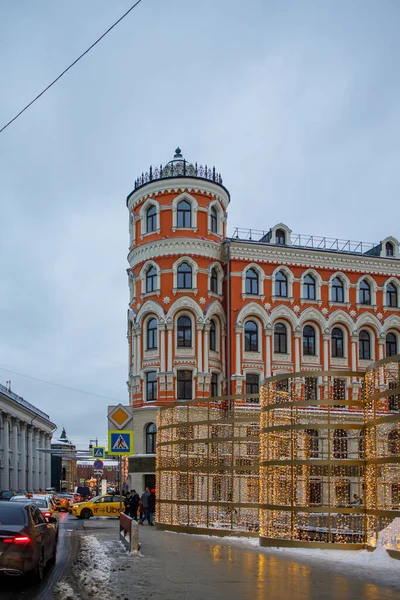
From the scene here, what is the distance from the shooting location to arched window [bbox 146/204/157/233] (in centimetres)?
4822

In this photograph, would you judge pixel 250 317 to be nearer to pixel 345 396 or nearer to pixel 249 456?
pixel 345 396

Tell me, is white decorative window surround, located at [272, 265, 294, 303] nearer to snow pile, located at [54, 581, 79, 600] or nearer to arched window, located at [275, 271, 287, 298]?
arched window, located at [275, 271, 287, 298]

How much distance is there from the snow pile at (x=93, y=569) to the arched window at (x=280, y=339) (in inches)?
1083

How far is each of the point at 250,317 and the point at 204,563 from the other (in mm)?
31976

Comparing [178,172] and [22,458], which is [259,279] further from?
[22,458]

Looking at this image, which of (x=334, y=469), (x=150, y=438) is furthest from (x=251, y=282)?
(x=334, y=469)

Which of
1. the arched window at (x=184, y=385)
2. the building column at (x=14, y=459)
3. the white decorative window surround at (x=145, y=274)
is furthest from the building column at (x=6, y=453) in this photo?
the arched window at (x=184, y=385)

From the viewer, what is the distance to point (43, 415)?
4250 inches

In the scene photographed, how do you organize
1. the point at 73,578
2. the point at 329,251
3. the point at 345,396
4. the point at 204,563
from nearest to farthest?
the point at 73,578 → the point at 204,563 → the point at 345,396 → the point at 329,251

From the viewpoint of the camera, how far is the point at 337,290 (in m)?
50.5

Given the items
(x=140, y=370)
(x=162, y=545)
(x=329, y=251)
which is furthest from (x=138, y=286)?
(x=162, y=545)

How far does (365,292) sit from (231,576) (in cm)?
3799

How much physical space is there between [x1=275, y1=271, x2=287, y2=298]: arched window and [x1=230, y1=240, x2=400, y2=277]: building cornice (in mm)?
781

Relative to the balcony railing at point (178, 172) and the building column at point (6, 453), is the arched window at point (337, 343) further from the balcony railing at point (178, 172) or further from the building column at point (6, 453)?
the building column at point (6, 453)
